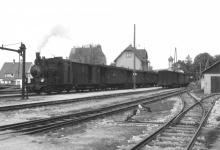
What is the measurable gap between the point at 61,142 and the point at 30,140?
0.85 metres

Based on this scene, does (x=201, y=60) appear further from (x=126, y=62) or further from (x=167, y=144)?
(x=167, y=144)

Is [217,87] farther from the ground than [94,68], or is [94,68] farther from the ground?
[94,68]

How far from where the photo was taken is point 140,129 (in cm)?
884

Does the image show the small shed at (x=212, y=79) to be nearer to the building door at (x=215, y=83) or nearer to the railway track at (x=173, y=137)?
the building door at (x=215, y=83)

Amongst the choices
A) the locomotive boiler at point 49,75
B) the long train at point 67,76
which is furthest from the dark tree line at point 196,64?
the locomotive boiler at point 49,75

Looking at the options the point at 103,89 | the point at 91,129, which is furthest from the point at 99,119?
the point at 103,89

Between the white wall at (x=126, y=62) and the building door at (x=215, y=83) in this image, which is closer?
the building door at (x=215, y=83)

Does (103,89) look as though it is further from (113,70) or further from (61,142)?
(61,142)

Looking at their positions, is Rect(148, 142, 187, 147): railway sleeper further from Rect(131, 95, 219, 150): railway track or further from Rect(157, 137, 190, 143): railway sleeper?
Rect(157, 137, 190, 143): railway sleeper

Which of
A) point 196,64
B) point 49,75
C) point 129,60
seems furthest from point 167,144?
point 196,64

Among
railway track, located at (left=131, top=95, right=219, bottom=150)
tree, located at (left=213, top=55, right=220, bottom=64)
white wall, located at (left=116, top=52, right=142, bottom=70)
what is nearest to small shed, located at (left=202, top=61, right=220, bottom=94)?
railway track, located at (left=131, top=95, right=219, bottom=150)

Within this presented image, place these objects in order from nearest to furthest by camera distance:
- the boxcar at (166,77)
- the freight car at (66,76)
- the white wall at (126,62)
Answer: the freight car at (66,76) → the boxcar at (166,77) → the white wall at (126,62)

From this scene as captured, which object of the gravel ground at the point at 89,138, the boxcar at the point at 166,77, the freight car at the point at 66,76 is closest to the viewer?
the gravel ground at the point at 89,138

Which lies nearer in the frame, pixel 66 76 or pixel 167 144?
pixel 167 144
